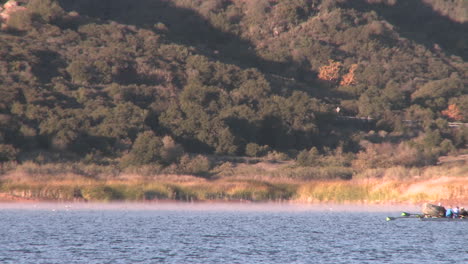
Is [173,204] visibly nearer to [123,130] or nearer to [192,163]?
[192,163]

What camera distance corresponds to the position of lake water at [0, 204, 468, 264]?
30.2 m

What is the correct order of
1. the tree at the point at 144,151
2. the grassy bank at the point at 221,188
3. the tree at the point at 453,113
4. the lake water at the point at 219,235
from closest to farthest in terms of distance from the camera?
the lake water at the point at 219,235
the grassy bank at the point at 221,188
the tree at the point at 144,151
the tree at the point at 453,113

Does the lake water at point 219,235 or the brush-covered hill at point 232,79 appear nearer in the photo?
the lake water at point 219,235

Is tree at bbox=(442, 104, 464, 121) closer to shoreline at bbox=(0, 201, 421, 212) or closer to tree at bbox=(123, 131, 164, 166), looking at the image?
tree at bbox=(123, 131, 164, 166)

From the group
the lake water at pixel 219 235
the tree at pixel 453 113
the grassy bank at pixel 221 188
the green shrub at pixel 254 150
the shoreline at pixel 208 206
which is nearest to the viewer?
the lake water at pixel 219 235

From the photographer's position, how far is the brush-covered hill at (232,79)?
77.9 metres

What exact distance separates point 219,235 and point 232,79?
206 ft

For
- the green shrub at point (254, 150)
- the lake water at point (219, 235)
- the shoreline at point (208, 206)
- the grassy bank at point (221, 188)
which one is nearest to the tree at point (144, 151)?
the green shrub at point (254, 150)

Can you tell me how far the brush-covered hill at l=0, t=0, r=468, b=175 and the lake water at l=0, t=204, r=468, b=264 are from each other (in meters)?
22.5

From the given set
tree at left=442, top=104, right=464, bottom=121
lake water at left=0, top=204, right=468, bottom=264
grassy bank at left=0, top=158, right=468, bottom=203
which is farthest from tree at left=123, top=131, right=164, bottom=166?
tree at left=442, top=104, right=464, bottom=121

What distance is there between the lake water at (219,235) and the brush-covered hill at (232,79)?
2251 centimetres

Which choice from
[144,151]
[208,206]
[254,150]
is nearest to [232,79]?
[254,150]

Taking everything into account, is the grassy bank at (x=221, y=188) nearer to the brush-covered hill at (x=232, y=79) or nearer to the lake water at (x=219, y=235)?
the lake water at (x=219, y=235)

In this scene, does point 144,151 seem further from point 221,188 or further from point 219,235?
point 219,235
